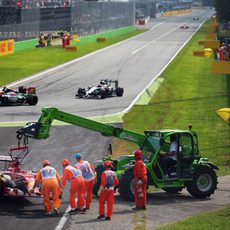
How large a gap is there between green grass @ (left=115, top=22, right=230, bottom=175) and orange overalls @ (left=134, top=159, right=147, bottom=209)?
5.95m

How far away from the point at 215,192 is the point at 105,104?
18.6 m

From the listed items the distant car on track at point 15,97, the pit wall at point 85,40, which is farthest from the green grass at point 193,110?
the pit wall at point 85,40

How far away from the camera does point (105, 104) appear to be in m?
39.1

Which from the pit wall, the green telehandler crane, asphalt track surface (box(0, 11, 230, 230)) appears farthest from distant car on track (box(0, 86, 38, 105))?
the pit wall

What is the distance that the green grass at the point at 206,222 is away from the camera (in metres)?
16.1

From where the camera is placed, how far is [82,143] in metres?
27.8

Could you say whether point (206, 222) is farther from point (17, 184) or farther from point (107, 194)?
point (17, 184)

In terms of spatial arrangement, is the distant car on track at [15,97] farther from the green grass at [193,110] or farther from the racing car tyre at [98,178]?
the racing car tyre at [98,178]

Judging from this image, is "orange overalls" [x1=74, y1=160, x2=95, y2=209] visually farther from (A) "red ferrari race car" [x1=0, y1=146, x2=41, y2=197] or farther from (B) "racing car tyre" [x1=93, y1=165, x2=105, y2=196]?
(B) "racing car tyre" [x1=93, y1=165, x2=105, y2=196]

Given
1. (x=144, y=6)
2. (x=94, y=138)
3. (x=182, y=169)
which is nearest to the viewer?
(x=182, y=169)

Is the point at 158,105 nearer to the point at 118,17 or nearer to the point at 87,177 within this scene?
the point at 87,177

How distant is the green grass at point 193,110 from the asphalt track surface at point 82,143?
1.62 m

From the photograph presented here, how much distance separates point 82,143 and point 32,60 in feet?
126

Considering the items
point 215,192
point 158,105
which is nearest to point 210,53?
point 158,105
